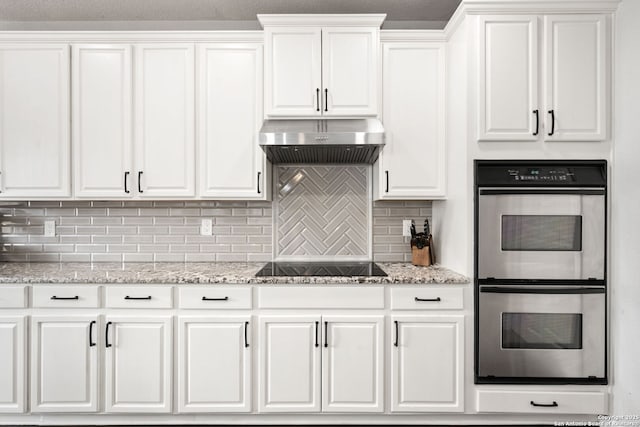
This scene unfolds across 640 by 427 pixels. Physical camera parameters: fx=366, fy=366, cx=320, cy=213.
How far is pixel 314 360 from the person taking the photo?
2133 millimetres

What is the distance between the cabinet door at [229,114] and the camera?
2.45 meters

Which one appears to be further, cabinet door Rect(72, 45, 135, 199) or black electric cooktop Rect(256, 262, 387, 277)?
cabinet door Rect(72, 45, 135, 199)

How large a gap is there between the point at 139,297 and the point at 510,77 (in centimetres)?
252

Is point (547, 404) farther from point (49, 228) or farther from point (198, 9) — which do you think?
point (49, 228)

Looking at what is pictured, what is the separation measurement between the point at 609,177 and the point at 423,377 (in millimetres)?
1581

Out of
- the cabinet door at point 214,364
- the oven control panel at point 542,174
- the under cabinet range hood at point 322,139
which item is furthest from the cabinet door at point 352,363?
the oven control panel at point 542,174

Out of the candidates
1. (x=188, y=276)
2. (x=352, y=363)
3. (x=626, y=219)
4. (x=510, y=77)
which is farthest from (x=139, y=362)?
(x=626, y=219)

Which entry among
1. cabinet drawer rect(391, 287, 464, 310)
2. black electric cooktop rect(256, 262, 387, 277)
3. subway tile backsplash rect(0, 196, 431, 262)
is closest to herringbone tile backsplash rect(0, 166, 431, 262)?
subway tile backsplash rect(0, 196, 431, 262)

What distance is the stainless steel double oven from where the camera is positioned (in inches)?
83.0

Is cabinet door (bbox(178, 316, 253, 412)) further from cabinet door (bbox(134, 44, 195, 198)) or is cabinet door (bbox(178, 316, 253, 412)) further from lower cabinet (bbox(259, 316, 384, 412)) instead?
cabinet door (bbox(134, 44, 195, 198))

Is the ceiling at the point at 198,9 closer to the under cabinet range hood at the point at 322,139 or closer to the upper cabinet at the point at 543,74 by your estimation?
the upper cabinet at the point at 543,74

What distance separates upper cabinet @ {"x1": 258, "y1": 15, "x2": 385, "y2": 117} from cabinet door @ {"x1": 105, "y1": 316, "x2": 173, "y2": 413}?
1524mm

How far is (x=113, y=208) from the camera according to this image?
280 cm

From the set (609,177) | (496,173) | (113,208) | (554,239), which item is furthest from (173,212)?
(609,177)
